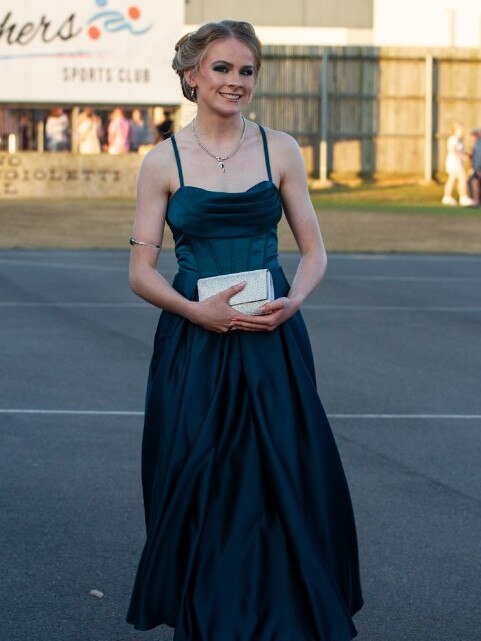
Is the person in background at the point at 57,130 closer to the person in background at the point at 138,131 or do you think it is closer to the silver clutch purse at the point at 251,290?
the person in background at the point at 138,131

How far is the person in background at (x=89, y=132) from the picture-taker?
114 feet

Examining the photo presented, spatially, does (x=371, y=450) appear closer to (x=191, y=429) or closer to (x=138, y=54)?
(x=191, y=429)

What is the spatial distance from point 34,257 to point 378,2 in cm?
3351

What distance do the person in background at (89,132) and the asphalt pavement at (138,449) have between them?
1847 cm

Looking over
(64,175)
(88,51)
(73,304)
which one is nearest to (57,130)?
(64,175)

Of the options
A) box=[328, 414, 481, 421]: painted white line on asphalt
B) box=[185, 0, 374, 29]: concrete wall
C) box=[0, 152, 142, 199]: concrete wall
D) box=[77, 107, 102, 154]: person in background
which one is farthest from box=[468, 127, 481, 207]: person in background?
box=[328, 414, 481, 421]: painted white line on asphalt

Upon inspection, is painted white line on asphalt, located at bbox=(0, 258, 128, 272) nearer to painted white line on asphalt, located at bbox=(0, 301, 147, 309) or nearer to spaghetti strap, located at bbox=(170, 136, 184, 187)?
painted white line on asphalt, located at bbox=(0, 301, 147, 309)

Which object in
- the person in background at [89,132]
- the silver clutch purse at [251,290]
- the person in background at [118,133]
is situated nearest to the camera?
the silver clutch purse at [251,290]

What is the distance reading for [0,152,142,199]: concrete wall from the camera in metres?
34.7

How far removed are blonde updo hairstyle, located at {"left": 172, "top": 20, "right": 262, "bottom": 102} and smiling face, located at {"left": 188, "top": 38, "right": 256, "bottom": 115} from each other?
1 centimetres

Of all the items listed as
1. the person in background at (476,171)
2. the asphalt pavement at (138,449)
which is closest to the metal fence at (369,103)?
the person in background at (476,171)

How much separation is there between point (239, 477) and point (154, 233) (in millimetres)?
761

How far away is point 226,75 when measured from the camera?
461 centimetres

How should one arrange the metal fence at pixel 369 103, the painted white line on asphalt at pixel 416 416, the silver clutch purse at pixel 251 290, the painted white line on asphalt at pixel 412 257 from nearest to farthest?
1. the silver clutch purse at pixel 251 290
2. the painted white line on asphalt at pixel 416 416
3. the painted white line on asphalt at pixel 412 257
4. the metal fence at pixel 369 103
